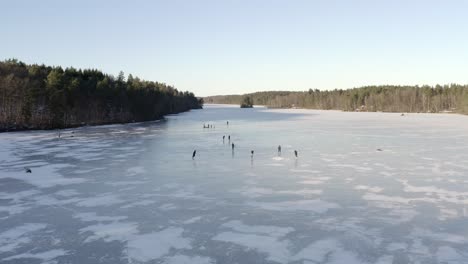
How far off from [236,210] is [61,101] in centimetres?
6300

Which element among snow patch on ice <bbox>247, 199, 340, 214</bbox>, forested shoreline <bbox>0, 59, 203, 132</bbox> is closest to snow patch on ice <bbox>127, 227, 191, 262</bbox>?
snow patch on ice <bbox>247, 199, 340, 214</bbox>

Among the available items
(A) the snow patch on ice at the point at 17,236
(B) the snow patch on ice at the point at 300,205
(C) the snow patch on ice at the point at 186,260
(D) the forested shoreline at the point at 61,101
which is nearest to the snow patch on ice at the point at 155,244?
(C) the snow patch on ice at the point at 186,260

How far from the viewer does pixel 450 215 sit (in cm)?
1386

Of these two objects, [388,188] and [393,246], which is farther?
[388,188]

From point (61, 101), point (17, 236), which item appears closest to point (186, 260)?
point (17, 236)

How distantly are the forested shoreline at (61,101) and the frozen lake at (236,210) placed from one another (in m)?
42.1

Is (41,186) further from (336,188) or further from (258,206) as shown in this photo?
(336,188)

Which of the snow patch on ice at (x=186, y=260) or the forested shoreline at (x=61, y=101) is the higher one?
the forested shoreline at (x=61, y=101)

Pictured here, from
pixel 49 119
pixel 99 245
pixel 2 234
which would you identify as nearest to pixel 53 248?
pixel 99 245

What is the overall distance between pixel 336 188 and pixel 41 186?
14.3 metres

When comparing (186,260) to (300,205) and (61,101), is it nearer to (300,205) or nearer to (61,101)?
(300,205)

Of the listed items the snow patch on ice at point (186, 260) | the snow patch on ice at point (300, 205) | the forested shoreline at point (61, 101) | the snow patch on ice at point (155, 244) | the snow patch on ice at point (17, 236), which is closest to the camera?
the snow patch on ice at point (186, 260)

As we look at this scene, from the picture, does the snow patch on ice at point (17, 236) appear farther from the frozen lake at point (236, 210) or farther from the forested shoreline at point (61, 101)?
the forested shoreline at point (61, 101)

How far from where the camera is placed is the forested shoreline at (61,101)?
65000mm
